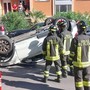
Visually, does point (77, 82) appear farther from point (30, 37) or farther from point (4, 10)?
point (4, 10)

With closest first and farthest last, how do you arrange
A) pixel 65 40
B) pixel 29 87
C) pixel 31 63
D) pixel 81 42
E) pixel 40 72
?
1. pixel 81 42
2. pixel 29 87
3. pixel 65 40
4. pixel 40 72
5. pixel 31 63

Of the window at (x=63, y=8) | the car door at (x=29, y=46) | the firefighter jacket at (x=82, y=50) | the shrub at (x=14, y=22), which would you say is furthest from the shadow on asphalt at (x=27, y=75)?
the window at (x=63, y=8)

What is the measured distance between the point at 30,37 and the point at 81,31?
3743mm

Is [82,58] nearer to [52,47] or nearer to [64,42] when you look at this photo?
[52,47]

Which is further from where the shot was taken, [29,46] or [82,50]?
[29,46]

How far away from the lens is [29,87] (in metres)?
9.90

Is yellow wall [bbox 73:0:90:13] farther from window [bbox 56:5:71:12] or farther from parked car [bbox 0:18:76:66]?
parked car [bbox 0:18:76:66]

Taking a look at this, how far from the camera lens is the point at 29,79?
10797 mm

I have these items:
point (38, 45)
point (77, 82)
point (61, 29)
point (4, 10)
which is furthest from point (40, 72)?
point (4, 10)

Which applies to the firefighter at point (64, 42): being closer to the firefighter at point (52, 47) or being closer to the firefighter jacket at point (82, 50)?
the firefighter at point (52, 47)

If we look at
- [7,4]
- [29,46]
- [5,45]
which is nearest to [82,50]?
[29,46]

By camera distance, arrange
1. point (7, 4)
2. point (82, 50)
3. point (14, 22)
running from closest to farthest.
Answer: point (82, 50) → point (14, 22) → point (7, 4)

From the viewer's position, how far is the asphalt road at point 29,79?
9.89m

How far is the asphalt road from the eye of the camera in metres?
9.89
